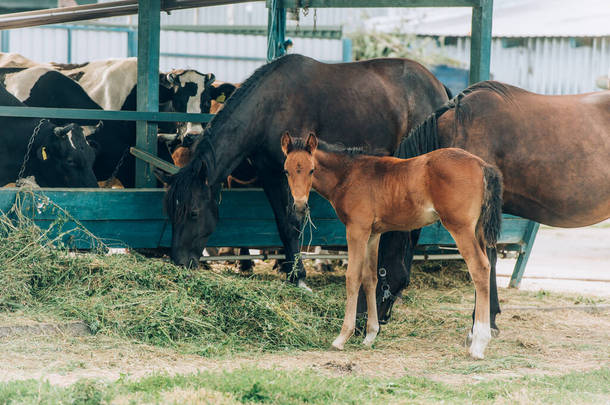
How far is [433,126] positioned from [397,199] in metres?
0.96

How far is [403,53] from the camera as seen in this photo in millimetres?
21641

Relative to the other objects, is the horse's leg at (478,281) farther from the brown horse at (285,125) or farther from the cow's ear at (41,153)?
the cow's ear at (41,153)

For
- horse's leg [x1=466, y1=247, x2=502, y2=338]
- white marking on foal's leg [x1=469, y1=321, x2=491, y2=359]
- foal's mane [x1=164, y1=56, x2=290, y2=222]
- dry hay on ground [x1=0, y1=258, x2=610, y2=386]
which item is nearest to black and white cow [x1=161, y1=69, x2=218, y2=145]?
foal's mane [x1=164, y1=56, x2=290, y2=222]

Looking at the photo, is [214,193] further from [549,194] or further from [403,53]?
[403,53]

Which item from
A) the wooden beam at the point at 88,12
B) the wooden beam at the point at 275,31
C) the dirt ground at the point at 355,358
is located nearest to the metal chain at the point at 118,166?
the wooden beam at the point at 88,12

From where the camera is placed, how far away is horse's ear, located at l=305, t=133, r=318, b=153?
5.29 metres

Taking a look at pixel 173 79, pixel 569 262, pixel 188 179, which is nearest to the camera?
pixel 188 179

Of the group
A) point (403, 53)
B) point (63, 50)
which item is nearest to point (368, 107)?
point (63, 50)

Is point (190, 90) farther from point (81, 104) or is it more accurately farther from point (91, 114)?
point (91, 114)

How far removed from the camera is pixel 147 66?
730 cm

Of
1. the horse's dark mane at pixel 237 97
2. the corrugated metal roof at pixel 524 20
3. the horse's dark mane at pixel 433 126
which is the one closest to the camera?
the horse's dark mane at pixel 433 126

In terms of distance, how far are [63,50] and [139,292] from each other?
13.9 metres

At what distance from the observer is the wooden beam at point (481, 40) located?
Result: 7.46m

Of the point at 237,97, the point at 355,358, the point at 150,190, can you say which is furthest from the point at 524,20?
the point at 355,358
